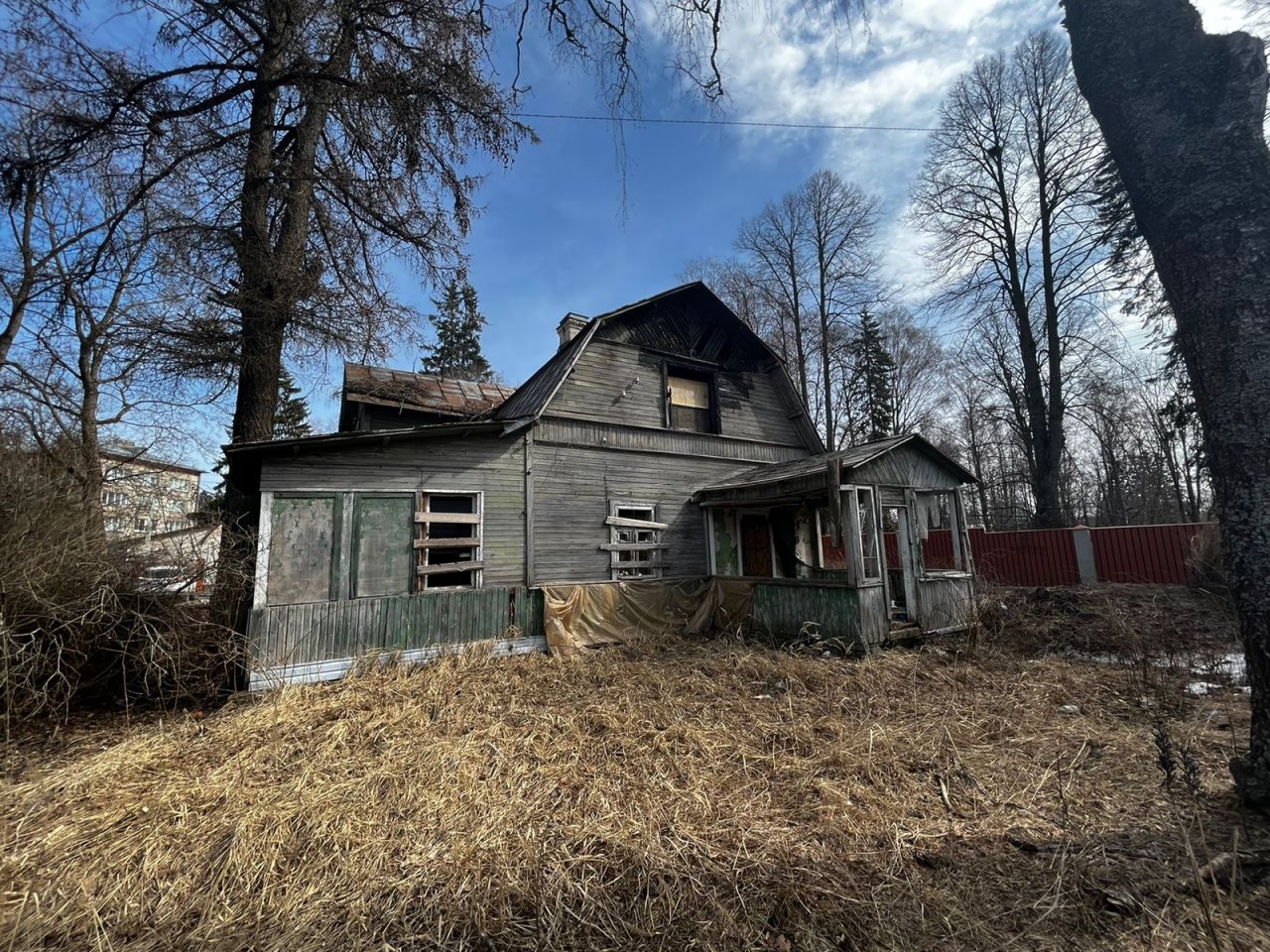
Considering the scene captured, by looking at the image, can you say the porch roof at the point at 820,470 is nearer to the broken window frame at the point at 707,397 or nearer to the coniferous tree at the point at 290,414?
the broken window frame at the point at 707,397

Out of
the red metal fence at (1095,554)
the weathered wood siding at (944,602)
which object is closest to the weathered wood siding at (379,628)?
the weathered wood siding at (944,602)

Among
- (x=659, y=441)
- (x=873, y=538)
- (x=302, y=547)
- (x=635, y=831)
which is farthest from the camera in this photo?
(x=659, y=441)

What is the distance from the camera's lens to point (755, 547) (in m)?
11.6

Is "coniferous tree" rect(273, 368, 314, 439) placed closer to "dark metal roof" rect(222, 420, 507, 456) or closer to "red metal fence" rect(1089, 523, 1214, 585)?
"dark metal roof" rect(222, 420, 507, 456)

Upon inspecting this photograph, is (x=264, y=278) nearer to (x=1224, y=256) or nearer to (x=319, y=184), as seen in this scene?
(x=319, y=184)

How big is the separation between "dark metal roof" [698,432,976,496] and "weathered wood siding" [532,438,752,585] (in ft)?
2.13

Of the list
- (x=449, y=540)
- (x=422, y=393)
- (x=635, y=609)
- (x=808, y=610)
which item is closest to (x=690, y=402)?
(x=635, y=609)

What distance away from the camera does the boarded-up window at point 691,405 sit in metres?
11.2

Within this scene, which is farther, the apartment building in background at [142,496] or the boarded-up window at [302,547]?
the boarded-up window at [302,547]

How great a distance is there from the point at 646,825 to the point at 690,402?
9.25 meters

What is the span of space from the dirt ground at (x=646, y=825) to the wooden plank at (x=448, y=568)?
205cm

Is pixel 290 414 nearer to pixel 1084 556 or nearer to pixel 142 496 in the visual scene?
pixel 142 496

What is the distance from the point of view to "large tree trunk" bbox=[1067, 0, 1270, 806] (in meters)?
2.76

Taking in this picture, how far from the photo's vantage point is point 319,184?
8719mm
